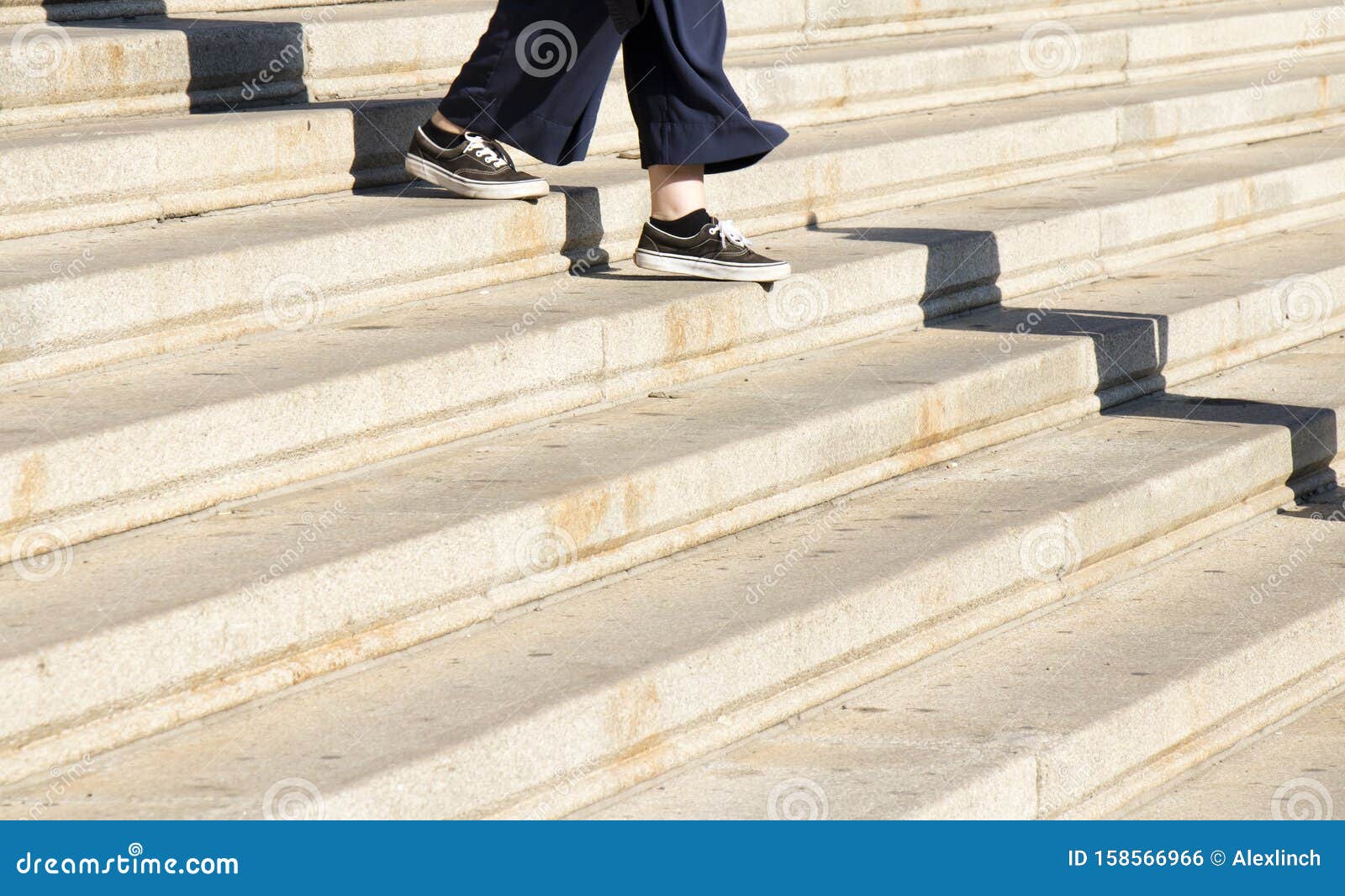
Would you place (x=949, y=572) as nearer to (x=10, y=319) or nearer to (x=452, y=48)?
(x=10, y=319)

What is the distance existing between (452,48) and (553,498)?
237cm

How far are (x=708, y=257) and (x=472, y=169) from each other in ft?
2.09

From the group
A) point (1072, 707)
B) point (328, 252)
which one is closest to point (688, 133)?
point (328, 252)

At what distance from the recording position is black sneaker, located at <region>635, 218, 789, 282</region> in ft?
13.9

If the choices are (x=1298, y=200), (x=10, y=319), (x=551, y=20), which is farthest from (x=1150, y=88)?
(x=10, y=319)

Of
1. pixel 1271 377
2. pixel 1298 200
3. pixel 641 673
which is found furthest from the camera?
pixel 1298 200

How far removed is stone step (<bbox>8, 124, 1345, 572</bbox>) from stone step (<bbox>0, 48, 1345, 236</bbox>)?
16 cm

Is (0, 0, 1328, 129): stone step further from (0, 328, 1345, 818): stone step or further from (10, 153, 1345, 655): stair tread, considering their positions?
(0, 328, 1345, 818): stone step

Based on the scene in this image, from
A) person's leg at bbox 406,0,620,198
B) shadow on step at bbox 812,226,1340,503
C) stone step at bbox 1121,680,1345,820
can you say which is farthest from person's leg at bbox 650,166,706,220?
stone step at bbox 1121,680,1345,820

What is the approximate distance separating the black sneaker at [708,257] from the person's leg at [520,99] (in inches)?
12.3

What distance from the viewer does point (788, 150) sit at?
532cm

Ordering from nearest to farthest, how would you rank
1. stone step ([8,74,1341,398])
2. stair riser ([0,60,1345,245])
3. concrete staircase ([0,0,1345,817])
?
concrete staircase ([0,0,1345,817])
stone step ([8,74,1341,398])
stair riser ([0,60,1345,245])

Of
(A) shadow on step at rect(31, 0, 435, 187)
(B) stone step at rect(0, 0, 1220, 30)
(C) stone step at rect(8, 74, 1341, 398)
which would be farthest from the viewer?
(B) stone step at rect(0, 0, 1220, 30)

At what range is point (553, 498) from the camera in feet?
10.6
